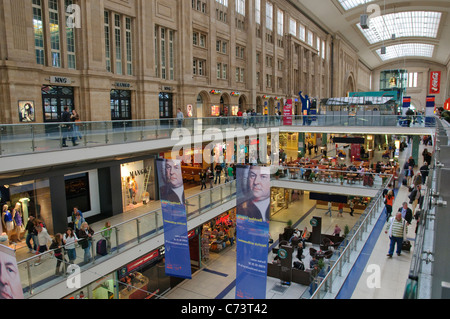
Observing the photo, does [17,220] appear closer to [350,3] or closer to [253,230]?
[253,230]

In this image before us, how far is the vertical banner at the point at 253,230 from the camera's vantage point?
8719 millimetres

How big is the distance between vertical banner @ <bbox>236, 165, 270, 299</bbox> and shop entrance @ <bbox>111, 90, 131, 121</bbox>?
11.7 m

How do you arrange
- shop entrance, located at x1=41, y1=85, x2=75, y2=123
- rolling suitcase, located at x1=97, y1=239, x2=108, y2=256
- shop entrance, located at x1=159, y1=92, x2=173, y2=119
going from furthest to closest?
shop entrance, located at x1=159, y1=92, x2=173, y2=119 < shop entrance, located at x1=41, y1=85, x2=75, y2=123 < rolling suitcase, located at x1=97, y1=239, x2=108, y2=256

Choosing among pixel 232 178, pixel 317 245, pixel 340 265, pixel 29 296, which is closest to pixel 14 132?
pixel 29 296

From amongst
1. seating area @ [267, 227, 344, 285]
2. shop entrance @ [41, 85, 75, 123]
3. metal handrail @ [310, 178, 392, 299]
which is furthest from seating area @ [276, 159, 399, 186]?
shop entrance @ [41, 85, 75, 123]

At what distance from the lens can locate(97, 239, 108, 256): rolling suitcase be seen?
995cm

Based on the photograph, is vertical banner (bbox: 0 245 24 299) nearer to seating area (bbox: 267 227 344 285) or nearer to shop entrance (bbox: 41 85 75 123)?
shop entrance (bbox: 41 85 75 123)

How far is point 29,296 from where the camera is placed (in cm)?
791

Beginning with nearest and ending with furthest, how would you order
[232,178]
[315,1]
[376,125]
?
[232,178], [376,125], [315,1]

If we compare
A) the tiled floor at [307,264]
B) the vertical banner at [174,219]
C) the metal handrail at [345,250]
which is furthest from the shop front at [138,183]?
the metal handrail at [345,250]

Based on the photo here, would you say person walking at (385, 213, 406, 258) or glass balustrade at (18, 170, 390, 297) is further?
person walking at (385, 213, 406, 258)

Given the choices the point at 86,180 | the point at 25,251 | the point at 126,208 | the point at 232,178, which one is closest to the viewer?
the point at 25,251

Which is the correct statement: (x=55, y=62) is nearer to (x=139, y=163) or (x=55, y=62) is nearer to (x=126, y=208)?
(x=139, y=163)

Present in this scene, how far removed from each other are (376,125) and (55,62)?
19.4 m
